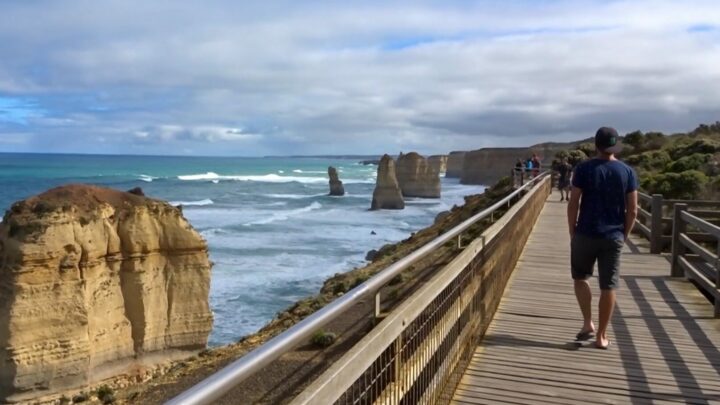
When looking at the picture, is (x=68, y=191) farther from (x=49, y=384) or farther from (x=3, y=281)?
(x=49, y=384)

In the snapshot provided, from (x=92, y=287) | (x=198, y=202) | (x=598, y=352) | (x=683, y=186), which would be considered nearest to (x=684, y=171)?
(x=683, y=186)

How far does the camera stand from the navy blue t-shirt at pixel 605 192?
6.02m

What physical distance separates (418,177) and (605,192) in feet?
341

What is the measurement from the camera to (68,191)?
23562mm

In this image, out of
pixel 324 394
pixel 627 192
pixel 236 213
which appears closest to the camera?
pixel 324 394

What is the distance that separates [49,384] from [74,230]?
5.07 m

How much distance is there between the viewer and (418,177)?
10956 centimetres

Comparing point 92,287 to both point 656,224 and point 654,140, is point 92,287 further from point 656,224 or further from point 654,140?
point 654,140

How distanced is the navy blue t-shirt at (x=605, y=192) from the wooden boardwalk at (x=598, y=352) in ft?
4.05

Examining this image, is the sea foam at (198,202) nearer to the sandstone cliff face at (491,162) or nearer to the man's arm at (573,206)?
the sandstone cliff face at (491,162)

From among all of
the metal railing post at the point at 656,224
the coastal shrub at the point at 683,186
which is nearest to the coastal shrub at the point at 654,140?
the coastal shrub at the point at 683,186

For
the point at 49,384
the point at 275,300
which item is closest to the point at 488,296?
the point at 49,384

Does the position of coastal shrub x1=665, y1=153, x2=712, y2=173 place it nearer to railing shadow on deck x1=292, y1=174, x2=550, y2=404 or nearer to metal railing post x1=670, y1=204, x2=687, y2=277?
metal railing post x1=670, y1=204, x2=687, y2=277

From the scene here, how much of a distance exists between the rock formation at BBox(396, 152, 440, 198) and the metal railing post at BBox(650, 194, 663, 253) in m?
95.1
